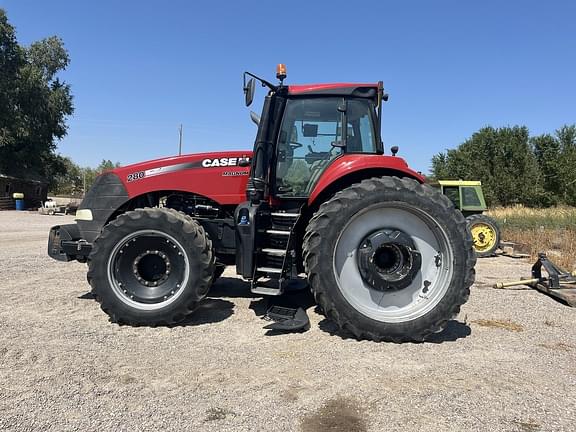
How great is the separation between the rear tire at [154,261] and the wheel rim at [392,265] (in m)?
1.40

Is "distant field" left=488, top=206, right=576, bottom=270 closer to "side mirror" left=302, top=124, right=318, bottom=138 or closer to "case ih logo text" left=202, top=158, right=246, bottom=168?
"side mirror" left=302, top=124, right=318, bottom=138

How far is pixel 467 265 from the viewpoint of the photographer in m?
4.15

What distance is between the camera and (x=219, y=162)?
5211 millimetres

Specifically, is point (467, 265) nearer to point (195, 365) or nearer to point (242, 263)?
point (242, 263)

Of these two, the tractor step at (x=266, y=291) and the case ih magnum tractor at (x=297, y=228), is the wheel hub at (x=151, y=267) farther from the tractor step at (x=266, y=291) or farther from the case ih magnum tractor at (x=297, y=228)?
the tractor step at (x=266, y=291)

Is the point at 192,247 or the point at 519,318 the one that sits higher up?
the point at 192,247

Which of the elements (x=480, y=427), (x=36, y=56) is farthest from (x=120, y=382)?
(x=36, y=56)

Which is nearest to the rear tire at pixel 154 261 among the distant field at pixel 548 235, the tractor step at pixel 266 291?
the tractor step at pixel 266 291

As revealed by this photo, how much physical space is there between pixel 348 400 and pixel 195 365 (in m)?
1.26

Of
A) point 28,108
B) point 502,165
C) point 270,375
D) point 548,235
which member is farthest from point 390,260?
point 502,165

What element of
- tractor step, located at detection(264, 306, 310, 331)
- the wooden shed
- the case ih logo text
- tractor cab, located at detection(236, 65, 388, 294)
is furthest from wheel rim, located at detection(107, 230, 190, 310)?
the wooden shed

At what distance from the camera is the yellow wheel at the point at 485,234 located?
11602 mm

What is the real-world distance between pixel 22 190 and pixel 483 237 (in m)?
30.3

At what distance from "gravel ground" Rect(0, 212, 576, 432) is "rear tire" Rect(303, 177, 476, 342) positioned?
253 mm
